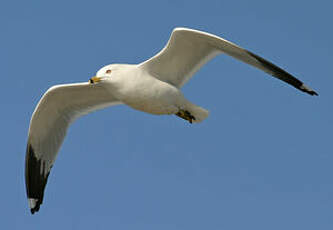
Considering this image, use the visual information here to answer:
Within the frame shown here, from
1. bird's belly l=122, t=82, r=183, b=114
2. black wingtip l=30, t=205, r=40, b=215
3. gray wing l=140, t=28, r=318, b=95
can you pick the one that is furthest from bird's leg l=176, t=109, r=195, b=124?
black wingtip l=30, t=205, r=40, b=215

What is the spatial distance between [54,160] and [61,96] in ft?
3.59

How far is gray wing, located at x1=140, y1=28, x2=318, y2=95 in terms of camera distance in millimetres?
9516

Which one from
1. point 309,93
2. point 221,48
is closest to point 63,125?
point 221,48

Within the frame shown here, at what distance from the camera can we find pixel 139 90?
969 cm

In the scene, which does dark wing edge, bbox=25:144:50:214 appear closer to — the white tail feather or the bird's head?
the bird's head

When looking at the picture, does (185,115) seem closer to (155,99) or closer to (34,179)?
(155,99)

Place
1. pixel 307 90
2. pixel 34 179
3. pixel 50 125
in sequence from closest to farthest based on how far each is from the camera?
pixel 307 90, pixel 50 125, pixel 34 179

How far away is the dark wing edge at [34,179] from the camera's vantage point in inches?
442

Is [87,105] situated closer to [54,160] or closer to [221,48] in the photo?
[54,160]

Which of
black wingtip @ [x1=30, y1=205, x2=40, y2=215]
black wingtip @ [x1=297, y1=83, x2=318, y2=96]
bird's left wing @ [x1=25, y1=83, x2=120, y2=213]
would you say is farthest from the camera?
black wingtip @ [x1=30, y1=205, x2=40, y2=215]

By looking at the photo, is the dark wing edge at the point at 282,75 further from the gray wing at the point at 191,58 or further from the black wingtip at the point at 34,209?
the black wingtip at the point at 34,209

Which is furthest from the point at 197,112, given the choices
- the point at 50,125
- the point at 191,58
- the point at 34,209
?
the point at 34,209

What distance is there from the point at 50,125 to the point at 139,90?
2.06m

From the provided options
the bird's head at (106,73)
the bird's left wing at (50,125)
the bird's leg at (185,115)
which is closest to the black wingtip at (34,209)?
the bird's left wing at (50,125)
